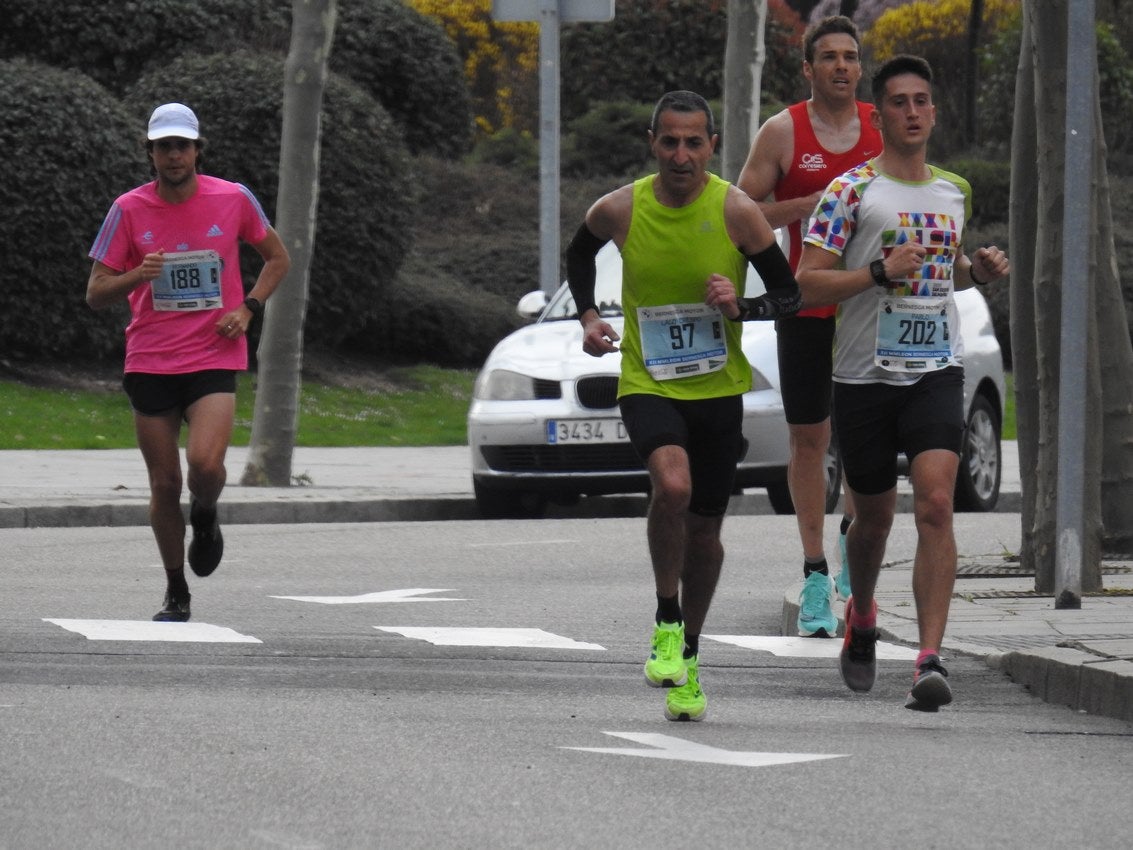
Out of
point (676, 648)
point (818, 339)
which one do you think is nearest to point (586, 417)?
point (818, 339)

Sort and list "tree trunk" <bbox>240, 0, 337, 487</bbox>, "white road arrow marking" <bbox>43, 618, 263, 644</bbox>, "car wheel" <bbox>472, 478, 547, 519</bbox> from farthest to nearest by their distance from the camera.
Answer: "tree trunk" <bbox>240, 0, 337, 487</bbox> → "car wheel" <bbox>472, 478, 547, 519</bbox> → "white road arrow marking" <bbox>43, 618, 263, 644</bbox>

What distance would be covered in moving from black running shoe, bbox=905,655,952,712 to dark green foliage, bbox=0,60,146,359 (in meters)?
16.1

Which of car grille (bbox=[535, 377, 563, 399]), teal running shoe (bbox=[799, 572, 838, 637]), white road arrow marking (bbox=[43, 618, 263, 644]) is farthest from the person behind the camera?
car grille (bbox=[535, 377, 563, 399])

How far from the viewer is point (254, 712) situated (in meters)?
6.98

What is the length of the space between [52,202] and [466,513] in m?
7.63

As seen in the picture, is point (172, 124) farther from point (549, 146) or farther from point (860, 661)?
point (549, 146)

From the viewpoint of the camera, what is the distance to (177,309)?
937 cm

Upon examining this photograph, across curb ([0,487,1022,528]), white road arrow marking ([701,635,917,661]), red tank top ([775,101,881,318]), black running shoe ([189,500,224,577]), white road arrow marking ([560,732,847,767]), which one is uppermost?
red tank top ([775,101,881,318])

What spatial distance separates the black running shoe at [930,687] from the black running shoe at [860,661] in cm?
39

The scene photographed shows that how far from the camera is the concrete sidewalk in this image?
7.71 m

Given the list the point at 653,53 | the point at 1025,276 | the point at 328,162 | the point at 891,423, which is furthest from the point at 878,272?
the point at 653,53

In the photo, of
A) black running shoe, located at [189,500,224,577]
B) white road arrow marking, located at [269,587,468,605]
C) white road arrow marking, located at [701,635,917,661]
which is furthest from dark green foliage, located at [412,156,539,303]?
white road arrow marking, located at [701,635,917,661]

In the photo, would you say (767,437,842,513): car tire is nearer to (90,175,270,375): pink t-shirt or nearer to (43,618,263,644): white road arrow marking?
(90,175,270,375): pink t-shirt

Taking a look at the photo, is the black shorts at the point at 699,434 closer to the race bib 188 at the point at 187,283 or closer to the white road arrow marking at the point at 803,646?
the white road arrow marking at the point at 803,646
